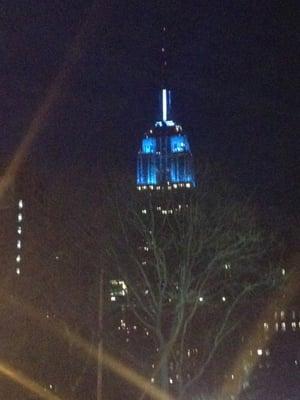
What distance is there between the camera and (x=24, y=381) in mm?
15492

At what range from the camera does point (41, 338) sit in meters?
16.3

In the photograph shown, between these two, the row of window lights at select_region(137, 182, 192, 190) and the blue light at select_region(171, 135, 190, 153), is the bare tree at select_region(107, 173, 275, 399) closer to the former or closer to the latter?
the row of window lights at select_region(137, 182, 192, 190)

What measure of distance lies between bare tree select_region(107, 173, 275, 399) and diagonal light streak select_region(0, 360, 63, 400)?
2.91 m

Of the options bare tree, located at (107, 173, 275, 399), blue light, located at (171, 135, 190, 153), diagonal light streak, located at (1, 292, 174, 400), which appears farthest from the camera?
blue light, located at (171, 135, 190, 153)

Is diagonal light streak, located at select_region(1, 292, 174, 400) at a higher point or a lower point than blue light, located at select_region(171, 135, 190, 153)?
lower

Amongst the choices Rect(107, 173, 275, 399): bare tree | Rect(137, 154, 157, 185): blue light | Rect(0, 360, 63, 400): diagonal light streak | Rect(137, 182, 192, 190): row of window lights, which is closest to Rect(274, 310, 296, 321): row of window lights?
Rect(107, 173, 275, 399): bare tree

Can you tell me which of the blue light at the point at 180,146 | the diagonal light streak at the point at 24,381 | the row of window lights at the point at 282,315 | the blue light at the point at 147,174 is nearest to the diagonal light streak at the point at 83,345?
the diagonal light streak at the point at 24,381

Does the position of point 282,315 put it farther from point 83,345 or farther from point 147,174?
point 147,174

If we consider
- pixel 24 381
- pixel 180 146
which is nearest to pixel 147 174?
pixel 24 381

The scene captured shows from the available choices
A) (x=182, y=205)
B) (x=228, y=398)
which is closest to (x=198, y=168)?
(x=182, y=205)

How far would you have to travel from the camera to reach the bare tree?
502 inches

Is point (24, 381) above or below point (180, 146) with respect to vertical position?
below

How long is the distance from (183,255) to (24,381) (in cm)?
542

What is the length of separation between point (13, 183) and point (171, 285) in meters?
5.81
